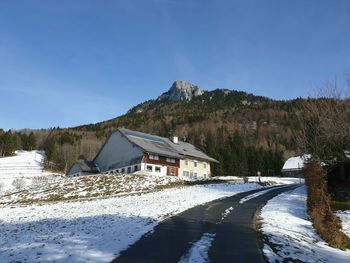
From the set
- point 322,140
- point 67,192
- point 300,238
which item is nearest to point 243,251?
point 300,238

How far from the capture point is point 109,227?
61.7 ft

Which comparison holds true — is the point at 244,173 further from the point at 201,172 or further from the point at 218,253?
the point at 218,253

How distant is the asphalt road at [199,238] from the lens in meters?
13.1

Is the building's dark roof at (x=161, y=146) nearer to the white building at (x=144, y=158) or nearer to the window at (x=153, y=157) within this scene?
the white building at (x=144, y=158)

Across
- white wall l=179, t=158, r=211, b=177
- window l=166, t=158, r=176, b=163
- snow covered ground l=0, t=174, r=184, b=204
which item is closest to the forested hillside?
white wall l=179, t=158, r=211, b=177

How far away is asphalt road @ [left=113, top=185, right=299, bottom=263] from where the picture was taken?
1305cm

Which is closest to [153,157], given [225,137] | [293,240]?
[293,240]

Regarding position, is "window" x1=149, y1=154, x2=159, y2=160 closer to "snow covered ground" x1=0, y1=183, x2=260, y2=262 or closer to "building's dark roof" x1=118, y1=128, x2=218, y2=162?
"building's dark roof" x1=118, y1=128, x2=218, y2=162

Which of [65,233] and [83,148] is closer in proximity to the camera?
[65,233]

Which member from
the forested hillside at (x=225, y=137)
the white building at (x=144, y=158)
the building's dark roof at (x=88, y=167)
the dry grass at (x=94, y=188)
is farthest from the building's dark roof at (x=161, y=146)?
the forested hillside at (x=225, y=137)

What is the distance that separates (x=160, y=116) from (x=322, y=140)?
158 m

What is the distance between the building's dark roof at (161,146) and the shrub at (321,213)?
41.2 m

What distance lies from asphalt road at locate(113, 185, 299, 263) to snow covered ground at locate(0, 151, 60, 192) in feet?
238

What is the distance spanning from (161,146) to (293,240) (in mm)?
58544
